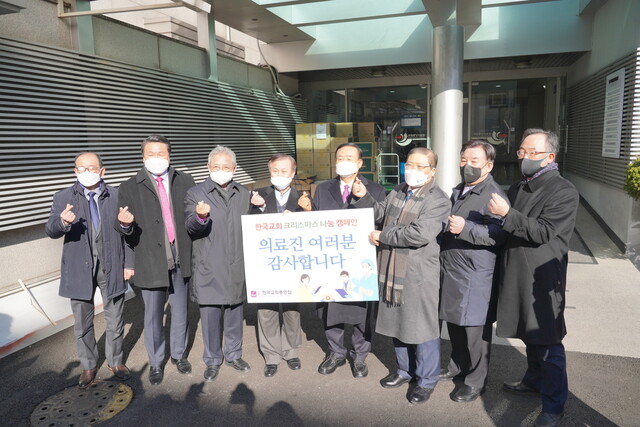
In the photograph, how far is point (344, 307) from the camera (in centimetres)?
352

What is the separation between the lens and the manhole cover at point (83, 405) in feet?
10.3

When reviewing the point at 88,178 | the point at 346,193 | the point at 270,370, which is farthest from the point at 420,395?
the point at 88,178

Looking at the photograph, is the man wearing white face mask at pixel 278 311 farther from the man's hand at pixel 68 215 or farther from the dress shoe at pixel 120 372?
the man's hand at pixel 68 215

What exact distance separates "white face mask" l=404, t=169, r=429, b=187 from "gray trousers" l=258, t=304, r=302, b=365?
1.41 metres

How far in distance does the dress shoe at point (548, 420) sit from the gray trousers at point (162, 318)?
2575 millimetres

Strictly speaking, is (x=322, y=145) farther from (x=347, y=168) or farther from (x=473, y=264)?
(x=473, y=264)

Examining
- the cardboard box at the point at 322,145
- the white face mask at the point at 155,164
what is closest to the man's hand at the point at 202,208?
the white face mask at the point at 155,164

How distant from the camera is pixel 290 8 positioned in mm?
9727

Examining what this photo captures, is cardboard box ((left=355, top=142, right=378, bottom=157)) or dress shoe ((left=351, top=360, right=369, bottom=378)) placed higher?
cardboard box ((left=355, top=142, right=378, bottom=157))

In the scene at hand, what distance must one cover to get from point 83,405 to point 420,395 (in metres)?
2.32

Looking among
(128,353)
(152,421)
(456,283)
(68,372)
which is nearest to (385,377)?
(456,283)

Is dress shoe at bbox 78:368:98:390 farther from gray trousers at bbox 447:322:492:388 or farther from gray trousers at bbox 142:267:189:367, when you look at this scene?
gray trousers at bbox 447:322:492:388

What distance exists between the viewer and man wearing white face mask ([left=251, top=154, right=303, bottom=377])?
357cm

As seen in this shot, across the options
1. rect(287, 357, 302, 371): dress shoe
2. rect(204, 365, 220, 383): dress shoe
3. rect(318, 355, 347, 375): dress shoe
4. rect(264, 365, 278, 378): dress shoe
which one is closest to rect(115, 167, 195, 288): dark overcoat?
rect(204, 365, 220, 383): dress shoe
